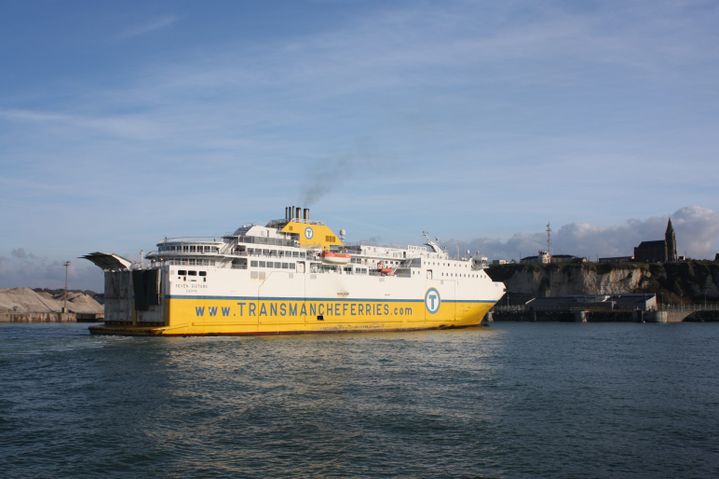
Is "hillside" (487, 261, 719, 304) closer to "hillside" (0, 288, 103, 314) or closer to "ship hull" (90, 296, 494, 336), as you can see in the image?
"ship hull" (90, 296, 494, 336)

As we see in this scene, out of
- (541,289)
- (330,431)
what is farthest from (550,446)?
(541,289)

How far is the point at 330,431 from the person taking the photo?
55.7 feet

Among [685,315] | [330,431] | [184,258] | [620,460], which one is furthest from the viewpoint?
[685,315]

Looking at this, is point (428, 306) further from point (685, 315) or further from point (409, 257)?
point (685, 315)

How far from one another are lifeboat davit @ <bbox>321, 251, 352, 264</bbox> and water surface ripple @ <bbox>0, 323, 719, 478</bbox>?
14477mm

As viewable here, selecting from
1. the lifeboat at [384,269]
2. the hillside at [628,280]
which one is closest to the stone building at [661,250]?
the hillside at [628,280]

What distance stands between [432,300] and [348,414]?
35465 mm

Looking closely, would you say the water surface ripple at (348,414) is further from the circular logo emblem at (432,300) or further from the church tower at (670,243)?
the church tower at (670,243)

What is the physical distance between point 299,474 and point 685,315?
8458 centimetres

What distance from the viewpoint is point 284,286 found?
4409 centimetres

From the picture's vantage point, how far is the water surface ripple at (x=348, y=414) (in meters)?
14.1

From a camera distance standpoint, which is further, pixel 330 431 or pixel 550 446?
pixel 330 431

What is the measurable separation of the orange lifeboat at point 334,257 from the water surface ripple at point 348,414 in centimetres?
1448

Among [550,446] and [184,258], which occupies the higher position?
[184,258]
